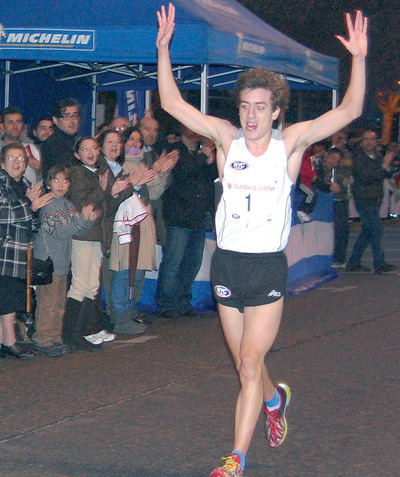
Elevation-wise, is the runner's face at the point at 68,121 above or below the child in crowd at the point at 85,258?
above

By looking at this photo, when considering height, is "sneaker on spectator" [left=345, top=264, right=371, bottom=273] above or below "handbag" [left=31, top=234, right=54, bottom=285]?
below

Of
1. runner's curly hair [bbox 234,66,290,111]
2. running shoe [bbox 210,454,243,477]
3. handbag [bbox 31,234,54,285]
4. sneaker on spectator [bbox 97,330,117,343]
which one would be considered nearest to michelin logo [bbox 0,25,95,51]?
handbag [bbox 31,234,54,285]

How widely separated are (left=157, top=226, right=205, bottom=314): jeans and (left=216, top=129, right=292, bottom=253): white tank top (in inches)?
191

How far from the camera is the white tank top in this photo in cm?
488

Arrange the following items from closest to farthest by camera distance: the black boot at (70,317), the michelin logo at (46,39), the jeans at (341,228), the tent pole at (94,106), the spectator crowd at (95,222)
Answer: the spectator crowd at (95,222), the black boot at (70,317), the michelin logo at (46,39), the jeans at (341,228), the tent pole at (94,106)

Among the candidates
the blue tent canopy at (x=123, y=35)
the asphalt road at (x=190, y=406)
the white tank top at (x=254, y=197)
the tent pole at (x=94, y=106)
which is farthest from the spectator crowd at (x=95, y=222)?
the tent pole at (x=94, y=106)

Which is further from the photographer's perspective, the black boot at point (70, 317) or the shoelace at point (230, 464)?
the black boot at point (70, 317)

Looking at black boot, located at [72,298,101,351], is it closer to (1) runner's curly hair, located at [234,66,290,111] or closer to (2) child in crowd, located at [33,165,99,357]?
(2) child in crowd, located at [33,165,99,357]

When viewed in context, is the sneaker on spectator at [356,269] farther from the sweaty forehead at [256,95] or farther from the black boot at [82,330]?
the sweaty forehead at [256,95]

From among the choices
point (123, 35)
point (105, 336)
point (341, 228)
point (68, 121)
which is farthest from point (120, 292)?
point (341, 228)

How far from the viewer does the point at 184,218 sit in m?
9.77

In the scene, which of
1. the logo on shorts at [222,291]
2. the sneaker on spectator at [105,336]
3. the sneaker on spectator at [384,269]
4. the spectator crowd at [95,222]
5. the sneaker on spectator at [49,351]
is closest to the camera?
the logo on shorts at [222,291]

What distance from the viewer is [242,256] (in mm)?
4941

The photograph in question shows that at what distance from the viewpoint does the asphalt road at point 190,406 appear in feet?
17.1
